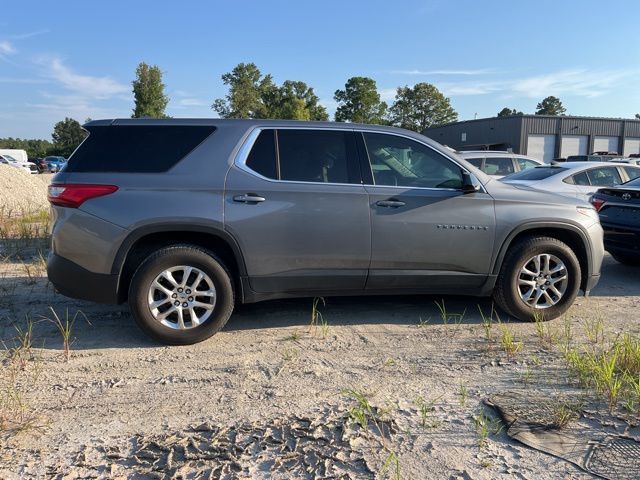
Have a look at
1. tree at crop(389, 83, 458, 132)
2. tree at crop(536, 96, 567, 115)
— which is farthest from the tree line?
tree at crop(536, 96, 567, 115)

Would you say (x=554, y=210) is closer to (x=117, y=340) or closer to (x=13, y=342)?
(x=117, y=340)

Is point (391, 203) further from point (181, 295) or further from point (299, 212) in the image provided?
point (181, 295)

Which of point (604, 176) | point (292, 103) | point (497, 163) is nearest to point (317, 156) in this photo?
point (604, 176)

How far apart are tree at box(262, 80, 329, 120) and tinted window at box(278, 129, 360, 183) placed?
38.7 m

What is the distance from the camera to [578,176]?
8.69 metres

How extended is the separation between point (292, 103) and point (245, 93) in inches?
209

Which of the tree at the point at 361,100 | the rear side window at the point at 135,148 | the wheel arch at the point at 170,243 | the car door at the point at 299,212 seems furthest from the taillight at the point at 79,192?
the tree at the point at 361,100

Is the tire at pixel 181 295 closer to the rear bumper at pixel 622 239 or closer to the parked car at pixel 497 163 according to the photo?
the rear bumper at pixel 622 239

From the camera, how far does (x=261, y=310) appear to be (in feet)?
16.9

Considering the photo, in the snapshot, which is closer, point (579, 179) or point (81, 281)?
point (81, 281)

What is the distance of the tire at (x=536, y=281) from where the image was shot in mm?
4645

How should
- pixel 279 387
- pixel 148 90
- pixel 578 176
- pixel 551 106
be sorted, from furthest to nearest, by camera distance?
1. pixel 551 106
2. pixel 148 90
3. pixel 578 176
4. pixel 279 387

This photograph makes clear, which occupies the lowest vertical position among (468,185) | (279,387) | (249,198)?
(279,387)

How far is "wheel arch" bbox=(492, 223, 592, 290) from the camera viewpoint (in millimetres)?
4613
